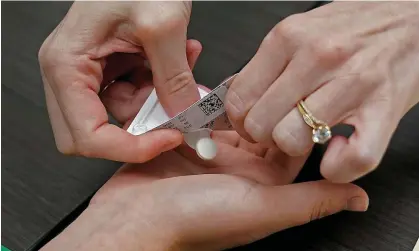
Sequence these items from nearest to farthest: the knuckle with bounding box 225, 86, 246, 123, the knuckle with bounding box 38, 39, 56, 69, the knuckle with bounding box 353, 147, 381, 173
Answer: the knuckle with bounding box 353, 147, 381, 173 → the knuckle with bounding box 225, 86, 246, 123 → the knuckle with bounding box 38, 39, 56, 69

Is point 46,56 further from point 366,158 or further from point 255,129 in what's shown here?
point 366,158

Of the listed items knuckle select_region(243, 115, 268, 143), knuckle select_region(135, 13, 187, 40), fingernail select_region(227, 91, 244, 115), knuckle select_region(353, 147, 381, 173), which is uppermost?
knuckle select_region(135, 13, 187, 40)

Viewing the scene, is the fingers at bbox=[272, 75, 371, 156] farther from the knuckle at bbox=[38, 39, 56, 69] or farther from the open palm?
the knuckle at bbox=[38, 39, 56, 69]

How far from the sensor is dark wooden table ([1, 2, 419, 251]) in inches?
28.8

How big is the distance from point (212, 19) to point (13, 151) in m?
0.44

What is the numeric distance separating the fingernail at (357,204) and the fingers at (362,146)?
0.09 metres

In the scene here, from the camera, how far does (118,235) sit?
0.70 meters

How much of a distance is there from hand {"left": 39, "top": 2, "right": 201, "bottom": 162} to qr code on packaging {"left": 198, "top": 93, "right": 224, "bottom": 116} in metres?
0.06

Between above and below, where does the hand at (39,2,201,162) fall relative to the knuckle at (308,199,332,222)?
above

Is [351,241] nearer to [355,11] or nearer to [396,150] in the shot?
[396,150]

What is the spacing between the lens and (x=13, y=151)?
3.00ft

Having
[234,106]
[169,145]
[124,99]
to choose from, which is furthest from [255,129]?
[124,99]

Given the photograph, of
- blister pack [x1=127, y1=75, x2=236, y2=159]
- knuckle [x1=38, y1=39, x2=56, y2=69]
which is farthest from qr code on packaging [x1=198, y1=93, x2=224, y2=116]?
knuckle [x1=38, y1=39, x2=56, y2=69]

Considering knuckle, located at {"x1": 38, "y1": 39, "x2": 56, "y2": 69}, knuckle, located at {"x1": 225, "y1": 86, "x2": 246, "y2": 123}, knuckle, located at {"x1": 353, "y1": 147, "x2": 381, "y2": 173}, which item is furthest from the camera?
knuckle, located at {"x1": 38, "y1": 39, "x2": 56, "y2": 69}
